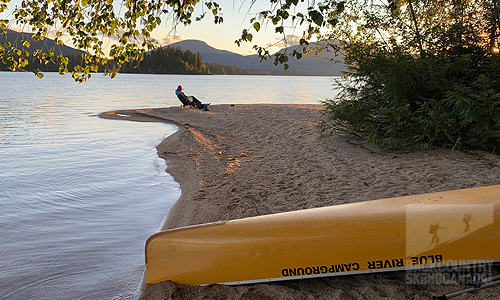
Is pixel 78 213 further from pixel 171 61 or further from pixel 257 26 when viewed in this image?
pixel 171 61

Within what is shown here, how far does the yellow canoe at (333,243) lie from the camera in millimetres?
2900

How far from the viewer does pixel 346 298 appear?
293 cm

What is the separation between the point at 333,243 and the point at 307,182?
10.8ft

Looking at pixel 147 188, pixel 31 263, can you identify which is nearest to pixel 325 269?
pixel 31 263

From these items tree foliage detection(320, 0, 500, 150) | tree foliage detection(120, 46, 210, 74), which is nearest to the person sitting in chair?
tree foliage detection(320, 0, 500, 150)

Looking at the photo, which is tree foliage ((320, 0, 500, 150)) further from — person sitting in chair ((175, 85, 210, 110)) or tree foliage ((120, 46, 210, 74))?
tree foliage ((120, 46, 210, 74))

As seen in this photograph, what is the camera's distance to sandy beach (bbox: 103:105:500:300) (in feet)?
10.1

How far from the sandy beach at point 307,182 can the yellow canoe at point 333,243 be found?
17 centimetres

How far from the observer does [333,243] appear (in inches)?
117

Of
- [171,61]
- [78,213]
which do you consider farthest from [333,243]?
[171,61]

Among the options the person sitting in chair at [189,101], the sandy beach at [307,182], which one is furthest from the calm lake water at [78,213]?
the person sitting in chair at [189,101]

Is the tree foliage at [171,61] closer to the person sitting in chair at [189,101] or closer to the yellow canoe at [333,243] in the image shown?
the person sitting in chair at [189,101]

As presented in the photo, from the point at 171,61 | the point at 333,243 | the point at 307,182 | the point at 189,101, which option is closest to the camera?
the point at 333,243

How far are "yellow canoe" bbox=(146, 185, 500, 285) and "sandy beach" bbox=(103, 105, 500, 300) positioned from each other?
0.56 ft
